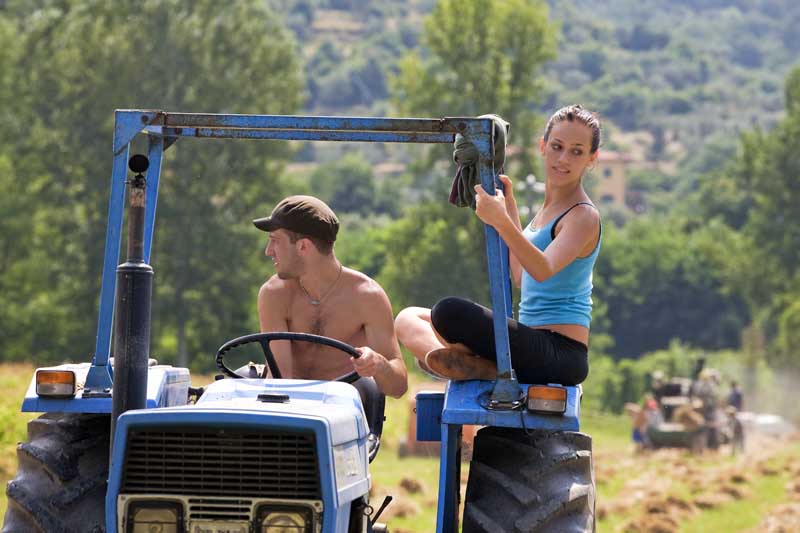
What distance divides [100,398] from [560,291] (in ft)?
6.11

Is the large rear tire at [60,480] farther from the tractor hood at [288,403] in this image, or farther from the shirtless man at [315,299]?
the shirtless man at [315,299]

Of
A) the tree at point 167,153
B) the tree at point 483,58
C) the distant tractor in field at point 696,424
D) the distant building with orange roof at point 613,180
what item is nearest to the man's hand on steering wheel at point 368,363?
the distant tractor in field at point 696,424

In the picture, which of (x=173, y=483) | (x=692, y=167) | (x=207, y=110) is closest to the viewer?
(x=173, y=483)

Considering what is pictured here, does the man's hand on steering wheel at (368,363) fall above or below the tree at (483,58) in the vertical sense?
below

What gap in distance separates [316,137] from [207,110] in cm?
4813

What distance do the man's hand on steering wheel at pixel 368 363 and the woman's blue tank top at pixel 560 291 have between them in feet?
2.39

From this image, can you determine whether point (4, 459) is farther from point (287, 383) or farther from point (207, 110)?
point (207, 110)

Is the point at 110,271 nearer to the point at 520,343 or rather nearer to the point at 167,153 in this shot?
the point at 520,343

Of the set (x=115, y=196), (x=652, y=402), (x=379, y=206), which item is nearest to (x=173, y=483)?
(x=115, y=196)

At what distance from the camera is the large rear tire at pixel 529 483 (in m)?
5.90

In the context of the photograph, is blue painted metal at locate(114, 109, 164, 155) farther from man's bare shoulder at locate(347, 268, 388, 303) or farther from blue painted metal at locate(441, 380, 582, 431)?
blue painted metal at locate(441, 380, 582, 431)

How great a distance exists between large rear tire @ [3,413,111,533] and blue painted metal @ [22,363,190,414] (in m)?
0.10

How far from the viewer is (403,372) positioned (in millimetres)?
6664

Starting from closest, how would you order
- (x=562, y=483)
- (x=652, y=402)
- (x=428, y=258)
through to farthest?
(x=562, y=483), (x=652, y=402), (x=428, y=258)
